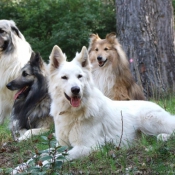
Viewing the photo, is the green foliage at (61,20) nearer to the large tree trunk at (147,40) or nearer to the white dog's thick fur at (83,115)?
the large tree trunk at (147,40)

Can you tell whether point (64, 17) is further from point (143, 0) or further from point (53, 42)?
point (143, 0)

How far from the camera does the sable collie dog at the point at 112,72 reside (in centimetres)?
831

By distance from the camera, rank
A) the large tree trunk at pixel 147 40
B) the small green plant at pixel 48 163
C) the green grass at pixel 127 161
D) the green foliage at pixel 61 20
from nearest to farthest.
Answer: the small green plant at pixel 48 163 < the green grass at pixel 127 161 < the large tree trunk at pixel 147 40 < the green foliage at pixel 61 20

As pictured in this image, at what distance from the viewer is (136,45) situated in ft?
34.3

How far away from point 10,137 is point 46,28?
1386 cm

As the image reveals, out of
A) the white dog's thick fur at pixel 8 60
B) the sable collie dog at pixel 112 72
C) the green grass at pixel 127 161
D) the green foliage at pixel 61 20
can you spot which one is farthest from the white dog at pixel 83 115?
the green foliage at pixel 61 20

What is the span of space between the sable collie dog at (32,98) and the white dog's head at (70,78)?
1550 millimetres

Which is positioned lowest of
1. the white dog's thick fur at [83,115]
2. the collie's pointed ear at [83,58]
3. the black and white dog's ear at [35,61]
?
the white dog's thick fur at [83,115]

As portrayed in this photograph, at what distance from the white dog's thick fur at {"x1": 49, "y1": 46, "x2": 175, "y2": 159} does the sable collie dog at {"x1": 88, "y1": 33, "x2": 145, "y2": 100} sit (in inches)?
87.9

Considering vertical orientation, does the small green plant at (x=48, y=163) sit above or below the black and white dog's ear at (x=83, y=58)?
below

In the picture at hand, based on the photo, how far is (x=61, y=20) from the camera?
62.0ft

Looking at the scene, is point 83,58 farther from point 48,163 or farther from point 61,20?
point 61,20

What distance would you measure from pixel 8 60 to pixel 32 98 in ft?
3.60

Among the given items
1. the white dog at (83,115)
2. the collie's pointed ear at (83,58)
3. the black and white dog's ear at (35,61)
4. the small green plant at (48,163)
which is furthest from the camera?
the black and white dog's ear at (35,61)
